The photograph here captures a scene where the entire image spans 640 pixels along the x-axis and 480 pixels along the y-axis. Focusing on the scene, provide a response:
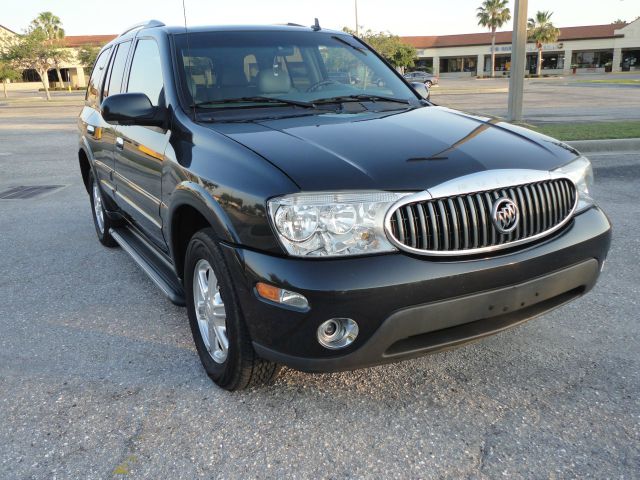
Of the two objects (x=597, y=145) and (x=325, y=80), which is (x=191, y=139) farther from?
(x=597, y=145)

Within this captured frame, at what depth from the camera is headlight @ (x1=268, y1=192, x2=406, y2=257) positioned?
2303mm

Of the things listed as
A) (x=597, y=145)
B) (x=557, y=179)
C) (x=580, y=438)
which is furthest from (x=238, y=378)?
(x=597, y=145)

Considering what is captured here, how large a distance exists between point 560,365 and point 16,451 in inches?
105

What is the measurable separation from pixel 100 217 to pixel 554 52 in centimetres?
8307

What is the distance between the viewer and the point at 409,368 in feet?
10.3

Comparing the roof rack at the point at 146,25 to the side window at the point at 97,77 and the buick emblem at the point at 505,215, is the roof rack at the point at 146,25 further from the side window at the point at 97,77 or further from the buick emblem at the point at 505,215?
the buick emblem at the point at 505,215

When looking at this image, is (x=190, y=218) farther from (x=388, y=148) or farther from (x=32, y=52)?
(x=32, y=52)

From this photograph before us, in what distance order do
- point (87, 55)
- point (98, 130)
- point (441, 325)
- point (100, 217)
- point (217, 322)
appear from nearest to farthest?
point (441, 325) → point (217, 322) → point (98, 130) → point (100, 217) → point (87, 55)

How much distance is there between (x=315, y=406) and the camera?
281cm

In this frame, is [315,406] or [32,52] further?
[32,52]

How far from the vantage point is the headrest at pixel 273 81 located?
3580mm

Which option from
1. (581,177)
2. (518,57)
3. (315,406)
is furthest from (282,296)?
(518,57)

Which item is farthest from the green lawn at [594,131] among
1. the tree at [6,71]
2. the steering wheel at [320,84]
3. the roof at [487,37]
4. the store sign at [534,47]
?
the store sign at [534,47]

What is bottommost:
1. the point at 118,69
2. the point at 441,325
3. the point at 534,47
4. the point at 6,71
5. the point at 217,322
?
the point at 217,322
